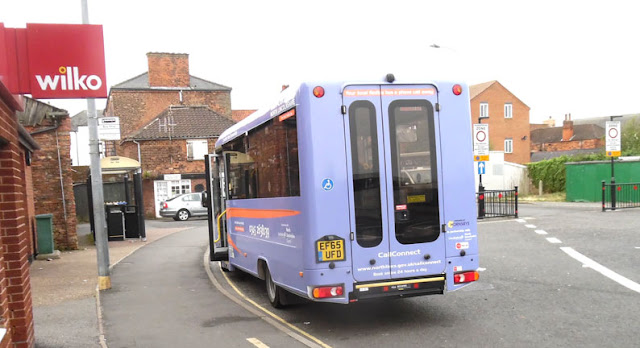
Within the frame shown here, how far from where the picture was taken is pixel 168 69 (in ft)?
140

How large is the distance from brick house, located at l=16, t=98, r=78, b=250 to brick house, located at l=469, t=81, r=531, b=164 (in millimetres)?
43722

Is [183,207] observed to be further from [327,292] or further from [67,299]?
[327,292]

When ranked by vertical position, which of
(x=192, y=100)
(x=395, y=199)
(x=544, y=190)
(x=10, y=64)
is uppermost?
(x=192, y=100)

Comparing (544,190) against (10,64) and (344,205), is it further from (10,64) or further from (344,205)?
(10,64)

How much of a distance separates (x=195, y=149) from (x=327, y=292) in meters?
30.4

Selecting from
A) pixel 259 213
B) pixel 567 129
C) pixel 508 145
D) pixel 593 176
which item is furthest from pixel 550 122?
pixel 259 213

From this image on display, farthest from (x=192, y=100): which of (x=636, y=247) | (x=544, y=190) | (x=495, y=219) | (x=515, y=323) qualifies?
(x=515, y=323)

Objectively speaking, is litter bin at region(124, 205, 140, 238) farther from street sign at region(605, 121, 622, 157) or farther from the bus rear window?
street sign at region(605, 121, 622, 157)

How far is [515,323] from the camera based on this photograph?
20.9ft

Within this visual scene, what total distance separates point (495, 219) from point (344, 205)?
46.2 ft

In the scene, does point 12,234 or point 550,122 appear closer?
point 12,234

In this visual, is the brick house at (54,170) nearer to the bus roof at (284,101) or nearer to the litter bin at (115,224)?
the litter bin at (115,224)

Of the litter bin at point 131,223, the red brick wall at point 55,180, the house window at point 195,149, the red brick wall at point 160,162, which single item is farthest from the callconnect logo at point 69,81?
the house window at point 195,149

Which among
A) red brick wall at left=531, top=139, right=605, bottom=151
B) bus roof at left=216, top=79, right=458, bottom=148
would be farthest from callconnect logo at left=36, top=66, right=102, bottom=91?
red brick wall at left=531, top=139, right=605, bottom=151
